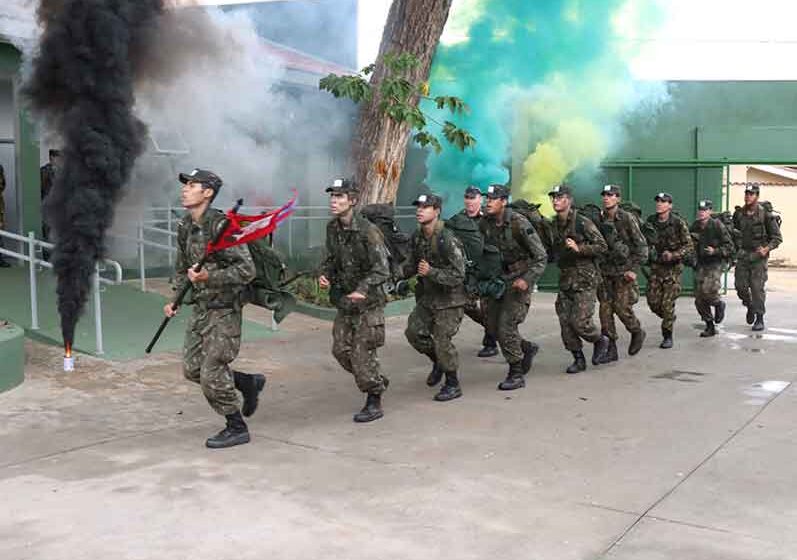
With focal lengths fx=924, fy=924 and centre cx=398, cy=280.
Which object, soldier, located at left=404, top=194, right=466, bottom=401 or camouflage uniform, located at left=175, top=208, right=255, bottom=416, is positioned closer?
camouflage uniform, located at left=175, top=208, right=255, bottom=416

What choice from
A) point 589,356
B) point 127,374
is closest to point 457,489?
point 127,374

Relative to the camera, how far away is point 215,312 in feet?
17.7

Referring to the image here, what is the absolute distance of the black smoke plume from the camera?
7.15 m

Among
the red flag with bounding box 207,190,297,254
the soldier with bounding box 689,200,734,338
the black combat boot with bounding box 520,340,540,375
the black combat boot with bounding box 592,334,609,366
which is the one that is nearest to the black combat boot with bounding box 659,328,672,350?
the soldier with bounding box 689,200,734,338

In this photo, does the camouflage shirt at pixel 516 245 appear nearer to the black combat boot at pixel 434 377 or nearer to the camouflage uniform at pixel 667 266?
the black combat boot at pixel 434 377

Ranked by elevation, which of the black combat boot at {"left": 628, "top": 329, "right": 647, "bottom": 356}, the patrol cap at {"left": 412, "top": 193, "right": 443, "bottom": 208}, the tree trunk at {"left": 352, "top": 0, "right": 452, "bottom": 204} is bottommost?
the black combat boot at {"left": 628, "top": 329, "right": 647, "bottom": 356}

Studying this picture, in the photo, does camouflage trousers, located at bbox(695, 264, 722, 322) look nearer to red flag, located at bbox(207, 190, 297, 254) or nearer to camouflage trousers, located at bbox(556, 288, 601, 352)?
camouflage trousers, located at bbox(556, 288, 601, 352)

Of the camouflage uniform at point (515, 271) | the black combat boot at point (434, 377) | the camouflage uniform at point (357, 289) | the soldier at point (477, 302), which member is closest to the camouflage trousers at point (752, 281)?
the soldier at point (477, 302)

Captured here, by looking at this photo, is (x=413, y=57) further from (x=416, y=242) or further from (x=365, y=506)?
(x=365, y=506)

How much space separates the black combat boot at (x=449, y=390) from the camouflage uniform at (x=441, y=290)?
0.08 m

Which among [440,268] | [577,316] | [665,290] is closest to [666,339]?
[665,290]

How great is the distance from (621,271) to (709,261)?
1964mm

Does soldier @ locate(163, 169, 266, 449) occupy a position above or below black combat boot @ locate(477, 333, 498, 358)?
above

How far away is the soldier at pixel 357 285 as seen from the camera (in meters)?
6.04
